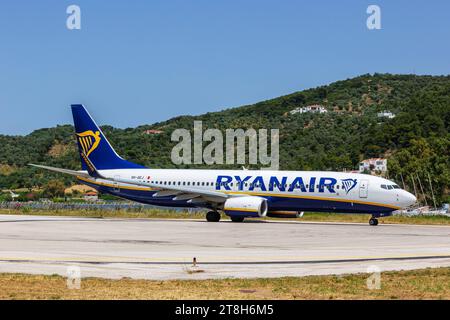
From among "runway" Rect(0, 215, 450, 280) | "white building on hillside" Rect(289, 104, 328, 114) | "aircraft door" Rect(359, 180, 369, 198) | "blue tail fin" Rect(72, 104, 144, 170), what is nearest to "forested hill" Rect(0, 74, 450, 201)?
"white building on hillside" Rect(289, 104, 328, 114)

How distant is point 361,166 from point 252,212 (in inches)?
2477

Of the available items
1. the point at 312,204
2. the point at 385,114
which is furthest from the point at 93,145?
the point at 385,114

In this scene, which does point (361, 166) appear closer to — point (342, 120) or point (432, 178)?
point (432, 178)

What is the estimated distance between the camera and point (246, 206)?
49.2 m

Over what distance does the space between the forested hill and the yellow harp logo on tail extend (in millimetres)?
46470

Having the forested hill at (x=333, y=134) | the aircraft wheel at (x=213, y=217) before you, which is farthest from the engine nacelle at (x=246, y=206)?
the forested hill at (x=333, y=134)

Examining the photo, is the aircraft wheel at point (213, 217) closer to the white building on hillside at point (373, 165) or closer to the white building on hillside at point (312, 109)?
the white building on hillside at point (373, 165)

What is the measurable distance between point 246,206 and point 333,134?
309ft

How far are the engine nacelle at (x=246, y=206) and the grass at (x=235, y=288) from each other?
29017mm

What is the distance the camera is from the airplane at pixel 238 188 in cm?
4806

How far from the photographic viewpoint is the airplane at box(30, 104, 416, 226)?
4806 centimetres

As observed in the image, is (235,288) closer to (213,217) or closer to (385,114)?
(213,217)

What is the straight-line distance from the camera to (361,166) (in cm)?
10931

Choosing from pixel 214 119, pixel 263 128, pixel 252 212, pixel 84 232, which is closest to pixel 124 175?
pixel 252 212
